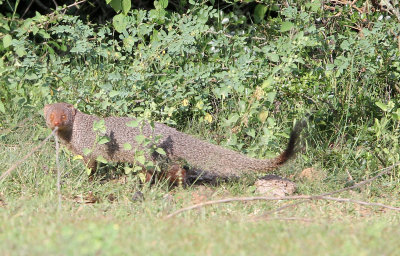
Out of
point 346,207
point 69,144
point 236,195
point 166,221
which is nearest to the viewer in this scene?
point 166,221

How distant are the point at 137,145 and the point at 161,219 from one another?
2.84ft

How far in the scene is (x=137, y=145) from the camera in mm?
3338

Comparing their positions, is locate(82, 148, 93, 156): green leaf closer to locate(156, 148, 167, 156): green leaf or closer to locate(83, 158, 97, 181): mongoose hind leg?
locate(83, 158, 97, 181): mongoose hind leg

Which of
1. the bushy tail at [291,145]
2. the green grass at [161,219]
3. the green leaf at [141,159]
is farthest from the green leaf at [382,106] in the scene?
the green leaf at [141,159]

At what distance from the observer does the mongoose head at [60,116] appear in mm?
3289

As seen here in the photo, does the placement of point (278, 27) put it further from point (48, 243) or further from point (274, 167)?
point (48, 243)

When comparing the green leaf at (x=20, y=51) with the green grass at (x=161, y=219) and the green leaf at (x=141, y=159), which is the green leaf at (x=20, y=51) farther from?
the green leaf at (x=141, y=159)

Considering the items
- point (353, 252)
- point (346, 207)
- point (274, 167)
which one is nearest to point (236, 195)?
point (274, 167)

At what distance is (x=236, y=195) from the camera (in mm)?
3305

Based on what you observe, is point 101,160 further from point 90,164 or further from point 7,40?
point 7,40

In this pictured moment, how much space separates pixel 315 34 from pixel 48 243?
2530 mm

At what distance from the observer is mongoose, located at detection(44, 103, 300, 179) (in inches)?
131

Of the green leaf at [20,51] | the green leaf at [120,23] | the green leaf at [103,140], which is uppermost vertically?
the green leaf at [120,23]

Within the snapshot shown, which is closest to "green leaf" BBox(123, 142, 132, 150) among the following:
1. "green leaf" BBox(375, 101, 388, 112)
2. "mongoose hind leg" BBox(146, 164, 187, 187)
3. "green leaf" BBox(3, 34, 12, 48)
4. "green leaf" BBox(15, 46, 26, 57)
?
"mongoose hind leg" BBox(146, 164, 187, 187)
